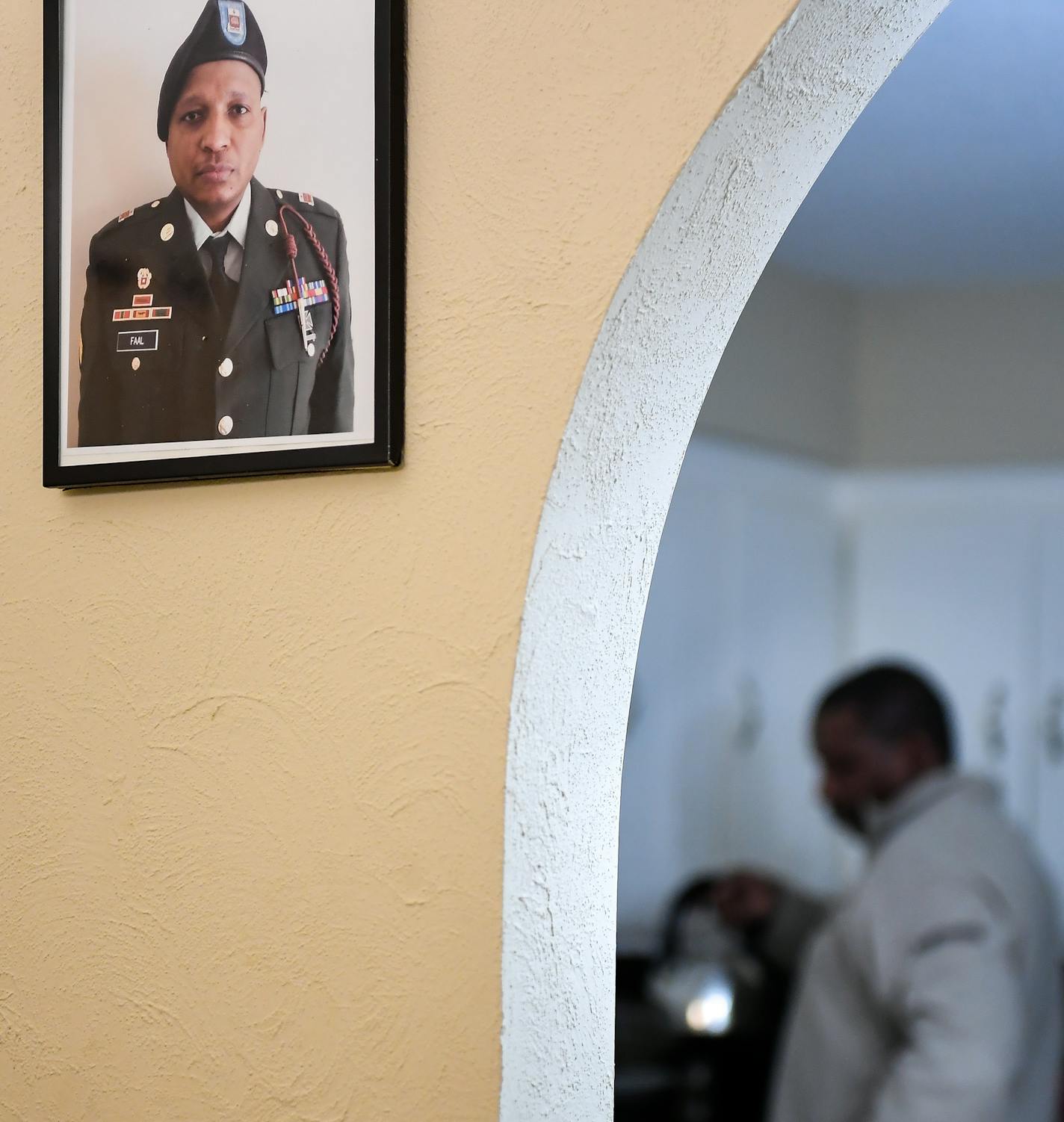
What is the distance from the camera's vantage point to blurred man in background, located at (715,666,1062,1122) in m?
2.18

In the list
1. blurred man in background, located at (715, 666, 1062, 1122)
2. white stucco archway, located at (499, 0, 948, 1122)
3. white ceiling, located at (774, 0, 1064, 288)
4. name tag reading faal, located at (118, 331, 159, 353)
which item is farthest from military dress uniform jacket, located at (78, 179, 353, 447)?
white ceiling, located at (774, 0, 1064, 288)

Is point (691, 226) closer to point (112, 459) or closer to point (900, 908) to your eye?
point (112, 459)

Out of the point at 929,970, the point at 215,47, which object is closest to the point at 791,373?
the point at 929,970

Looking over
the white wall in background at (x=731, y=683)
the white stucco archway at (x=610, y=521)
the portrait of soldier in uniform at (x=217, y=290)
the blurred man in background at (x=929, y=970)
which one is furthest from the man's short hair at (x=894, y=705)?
the portrait of soldier in uniform at (x=217, y=290)

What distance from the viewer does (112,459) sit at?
1.01m

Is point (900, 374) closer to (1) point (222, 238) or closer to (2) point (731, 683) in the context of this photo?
(2) point (731, 683)

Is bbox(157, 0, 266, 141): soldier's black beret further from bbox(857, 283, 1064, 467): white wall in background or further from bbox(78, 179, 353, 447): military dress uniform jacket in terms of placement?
bbox(857, 283, 1064, 467): white wall in background

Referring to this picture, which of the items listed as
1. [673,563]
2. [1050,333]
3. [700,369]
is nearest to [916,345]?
[1050,333]

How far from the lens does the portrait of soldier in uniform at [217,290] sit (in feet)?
3.07

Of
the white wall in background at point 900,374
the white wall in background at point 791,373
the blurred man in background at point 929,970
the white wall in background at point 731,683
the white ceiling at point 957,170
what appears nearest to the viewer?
the blurred man in background at point 929,970

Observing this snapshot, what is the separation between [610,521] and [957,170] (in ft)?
9.00

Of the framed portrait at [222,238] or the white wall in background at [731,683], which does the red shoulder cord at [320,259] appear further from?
the white wall in background at [731,683]

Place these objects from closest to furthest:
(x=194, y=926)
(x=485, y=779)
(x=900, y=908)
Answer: (x=485, y=779)
(x=194, y=926)
(x=900, y=908)

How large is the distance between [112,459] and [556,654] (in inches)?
14.2
